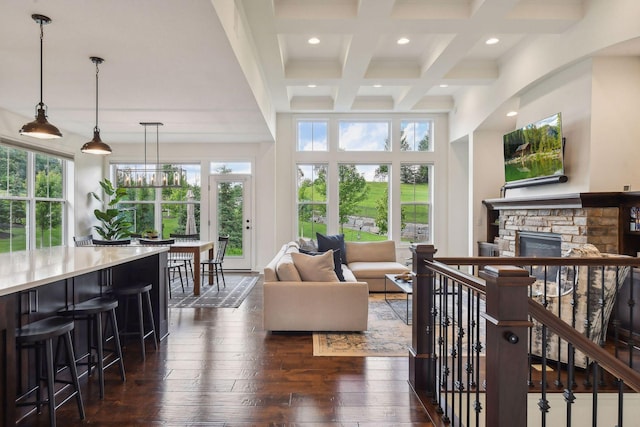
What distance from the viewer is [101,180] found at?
7836 millimetres

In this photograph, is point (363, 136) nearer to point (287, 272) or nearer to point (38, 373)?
point (287, 272)

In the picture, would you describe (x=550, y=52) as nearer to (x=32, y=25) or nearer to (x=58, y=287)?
(x=32, y=25)

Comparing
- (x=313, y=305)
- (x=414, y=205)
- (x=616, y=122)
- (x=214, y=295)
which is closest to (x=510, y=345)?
(x=313, y=305)

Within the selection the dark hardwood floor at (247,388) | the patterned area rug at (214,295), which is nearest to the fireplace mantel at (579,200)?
the dark hardwood floor at (247,388)

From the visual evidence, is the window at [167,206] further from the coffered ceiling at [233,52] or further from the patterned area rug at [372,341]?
the patterned area rug at [372,341]

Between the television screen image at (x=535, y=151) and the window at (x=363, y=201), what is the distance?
106 inches

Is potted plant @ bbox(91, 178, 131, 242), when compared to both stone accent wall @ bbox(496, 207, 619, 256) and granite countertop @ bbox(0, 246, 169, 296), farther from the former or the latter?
stone accent wall @ bbox(496, 207, 619, 256)

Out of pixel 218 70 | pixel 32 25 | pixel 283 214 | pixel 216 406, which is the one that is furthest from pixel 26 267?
pixel 283 214

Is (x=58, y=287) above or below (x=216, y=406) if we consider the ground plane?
above

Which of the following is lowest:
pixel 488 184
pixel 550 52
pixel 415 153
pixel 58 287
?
pixel 58 287

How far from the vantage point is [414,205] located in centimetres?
806

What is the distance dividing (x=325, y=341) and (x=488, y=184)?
4.66 meters

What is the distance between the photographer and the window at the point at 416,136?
8.05 meters

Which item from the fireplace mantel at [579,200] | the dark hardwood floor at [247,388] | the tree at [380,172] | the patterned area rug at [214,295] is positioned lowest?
the dark hardwood floor at [247,388]
